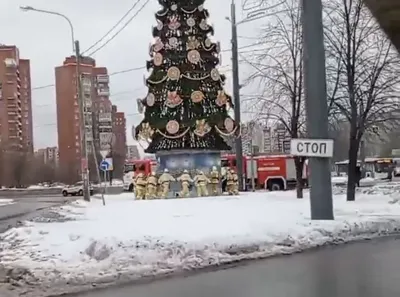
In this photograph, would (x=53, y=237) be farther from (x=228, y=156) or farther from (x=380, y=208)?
(x=228, y=156)

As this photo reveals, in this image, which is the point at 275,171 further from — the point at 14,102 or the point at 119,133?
the point at 119,133

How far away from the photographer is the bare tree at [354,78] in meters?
26.3

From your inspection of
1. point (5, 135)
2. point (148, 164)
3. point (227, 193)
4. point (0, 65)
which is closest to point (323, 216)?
point (227, 193)

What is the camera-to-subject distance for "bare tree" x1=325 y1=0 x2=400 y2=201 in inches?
1035

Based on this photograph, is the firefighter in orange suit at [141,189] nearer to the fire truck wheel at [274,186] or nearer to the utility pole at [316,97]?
the utility pole at [316,97]

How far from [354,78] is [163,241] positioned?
1616cm

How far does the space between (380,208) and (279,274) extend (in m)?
12.5

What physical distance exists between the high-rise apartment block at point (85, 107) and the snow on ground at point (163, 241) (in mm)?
13408

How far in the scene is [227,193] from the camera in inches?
1342

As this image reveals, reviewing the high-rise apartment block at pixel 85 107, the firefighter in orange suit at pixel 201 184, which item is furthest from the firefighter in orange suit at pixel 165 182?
the high-rise apartment block at pixel 85 107

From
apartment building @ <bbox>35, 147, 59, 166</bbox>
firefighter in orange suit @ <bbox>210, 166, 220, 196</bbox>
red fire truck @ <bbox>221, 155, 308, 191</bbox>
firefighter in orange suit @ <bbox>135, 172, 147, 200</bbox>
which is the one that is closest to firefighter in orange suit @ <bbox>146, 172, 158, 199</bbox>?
firefighter in orange suit @ <bbox>135, 172, 147, 200</bbox>

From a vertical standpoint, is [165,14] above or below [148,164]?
above

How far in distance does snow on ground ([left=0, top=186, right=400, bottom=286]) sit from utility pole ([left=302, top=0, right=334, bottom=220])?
2.09ft

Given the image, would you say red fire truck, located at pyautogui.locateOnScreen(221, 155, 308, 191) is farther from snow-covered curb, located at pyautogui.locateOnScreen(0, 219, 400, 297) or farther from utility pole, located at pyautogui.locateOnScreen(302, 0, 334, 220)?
snow-covered curb, located at pyautogui.locateOnScreen(0, 219, 400, 297)
